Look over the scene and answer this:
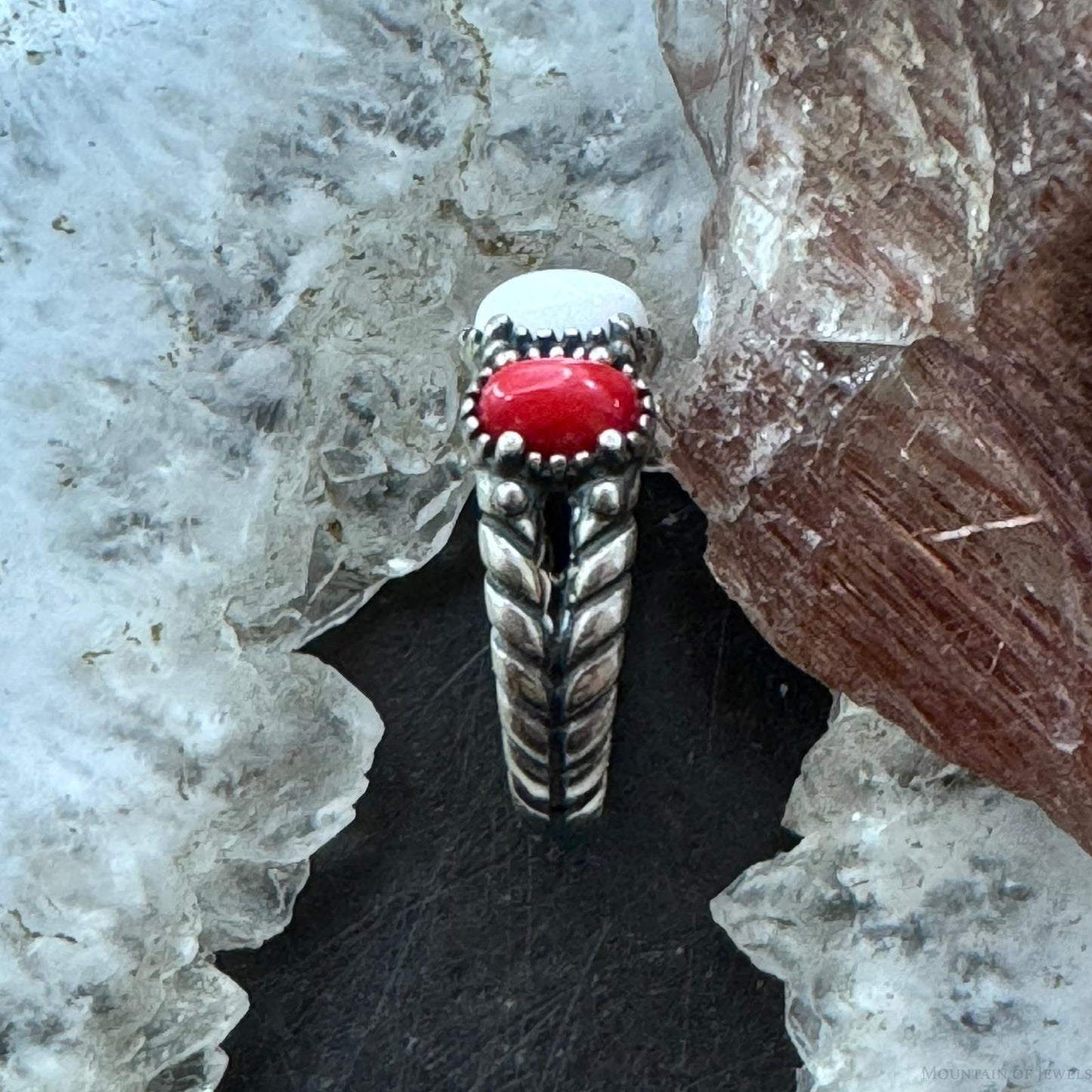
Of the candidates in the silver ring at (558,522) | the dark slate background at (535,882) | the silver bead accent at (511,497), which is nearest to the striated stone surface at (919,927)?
the dark slate background at (535,882)

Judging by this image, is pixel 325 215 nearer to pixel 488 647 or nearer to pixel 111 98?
pixel 111 98

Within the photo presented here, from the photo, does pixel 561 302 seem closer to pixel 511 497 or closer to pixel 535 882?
pixel 511 497

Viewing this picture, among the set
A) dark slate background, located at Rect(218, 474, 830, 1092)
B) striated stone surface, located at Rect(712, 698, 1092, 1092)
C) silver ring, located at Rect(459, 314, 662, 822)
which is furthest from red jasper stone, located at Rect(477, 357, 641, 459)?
striated stone surface, located at Rect(712, 698, 1092, 1092)

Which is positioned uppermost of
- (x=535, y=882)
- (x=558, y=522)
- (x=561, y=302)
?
(x=561, y=302)

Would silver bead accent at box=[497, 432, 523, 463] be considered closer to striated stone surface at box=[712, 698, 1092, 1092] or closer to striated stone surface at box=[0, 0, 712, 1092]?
Result: striated stone surface at box=[0, 0, 712, 1092]

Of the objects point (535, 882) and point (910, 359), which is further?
point (535, 882)

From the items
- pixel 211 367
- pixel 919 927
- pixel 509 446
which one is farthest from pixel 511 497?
pixel 919 927
